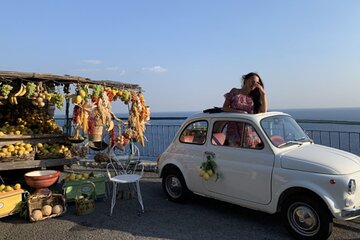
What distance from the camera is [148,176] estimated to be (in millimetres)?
8430

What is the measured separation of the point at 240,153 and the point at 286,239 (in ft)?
4.59

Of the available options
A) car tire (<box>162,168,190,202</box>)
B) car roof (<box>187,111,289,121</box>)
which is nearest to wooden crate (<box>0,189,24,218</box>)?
car tire (<box>162,168,190,202</box>)

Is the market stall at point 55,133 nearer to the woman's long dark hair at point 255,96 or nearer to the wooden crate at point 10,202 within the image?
the wooden crate at point 10,202

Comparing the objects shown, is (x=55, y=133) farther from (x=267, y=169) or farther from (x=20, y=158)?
(x=267, y=169)

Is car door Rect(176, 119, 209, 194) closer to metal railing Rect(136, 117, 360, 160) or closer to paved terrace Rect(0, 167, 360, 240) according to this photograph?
paved terrace Rect(0, 167, 360, 240)

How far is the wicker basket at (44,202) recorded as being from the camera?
5488 millimetres

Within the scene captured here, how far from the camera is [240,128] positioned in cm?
507

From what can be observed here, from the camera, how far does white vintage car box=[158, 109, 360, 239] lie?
4035 millimetres

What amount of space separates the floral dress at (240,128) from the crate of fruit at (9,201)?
3.92m

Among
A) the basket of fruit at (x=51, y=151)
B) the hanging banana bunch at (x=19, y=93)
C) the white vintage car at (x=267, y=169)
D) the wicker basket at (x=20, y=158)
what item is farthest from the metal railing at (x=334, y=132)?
the hanging banana bunch at (x=19, y=93)

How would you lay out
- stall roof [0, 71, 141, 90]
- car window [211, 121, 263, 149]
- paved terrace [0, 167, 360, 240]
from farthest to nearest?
stall roof [0, 71, 141, 90], car window [211, 121, 263, 149], paved terrace [0, 167, 360, 240]

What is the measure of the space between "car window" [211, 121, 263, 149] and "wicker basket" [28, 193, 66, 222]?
3042mm

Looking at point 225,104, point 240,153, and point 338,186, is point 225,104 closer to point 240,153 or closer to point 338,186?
point 240,153

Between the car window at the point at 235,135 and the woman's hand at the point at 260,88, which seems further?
the woman's hand at the point at 260,88
